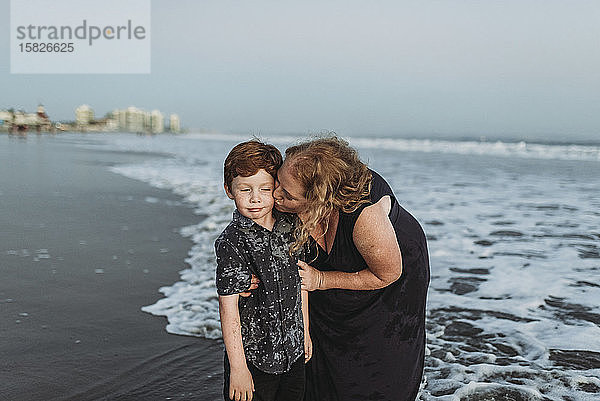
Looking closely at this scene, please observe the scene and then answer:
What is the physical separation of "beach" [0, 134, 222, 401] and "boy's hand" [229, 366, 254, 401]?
1127 mm

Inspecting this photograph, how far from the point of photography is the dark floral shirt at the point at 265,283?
81.3 inches

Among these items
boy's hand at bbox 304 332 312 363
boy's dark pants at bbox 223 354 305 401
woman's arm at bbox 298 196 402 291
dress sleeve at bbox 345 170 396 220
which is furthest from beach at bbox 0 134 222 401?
dress sleeve at bbox 345 170 396 220

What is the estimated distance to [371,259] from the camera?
216 centimetres

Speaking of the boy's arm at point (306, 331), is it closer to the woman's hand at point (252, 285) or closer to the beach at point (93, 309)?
the woman's hand at point (252, 285)

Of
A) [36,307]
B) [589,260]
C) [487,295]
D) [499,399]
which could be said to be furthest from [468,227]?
[36,307]

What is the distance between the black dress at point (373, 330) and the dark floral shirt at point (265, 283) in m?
0.25

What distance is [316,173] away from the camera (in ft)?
6.53

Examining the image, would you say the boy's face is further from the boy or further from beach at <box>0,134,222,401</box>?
beach at <box>0,134,222,401</box>

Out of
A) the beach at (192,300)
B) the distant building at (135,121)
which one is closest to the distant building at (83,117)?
the distant building at (135,121)

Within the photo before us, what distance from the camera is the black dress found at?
2.38 meters

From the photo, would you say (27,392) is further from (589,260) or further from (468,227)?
(468,227)

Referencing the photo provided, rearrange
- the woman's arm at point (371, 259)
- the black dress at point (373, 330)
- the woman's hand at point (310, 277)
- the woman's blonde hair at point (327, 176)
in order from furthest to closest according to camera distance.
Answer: the black dress at point (373, 330) → the woman's hand at point (310, 277) → the woman's arm at point (371, 259) → the woman's blonde hair at point (327, 176)

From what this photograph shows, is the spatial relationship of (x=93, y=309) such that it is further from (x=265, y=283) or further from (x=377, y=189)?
(x=377, y=189)

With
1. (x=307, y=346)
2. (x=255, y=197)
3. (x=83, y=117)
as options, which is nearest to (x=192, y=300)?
(x=307, y=346)
